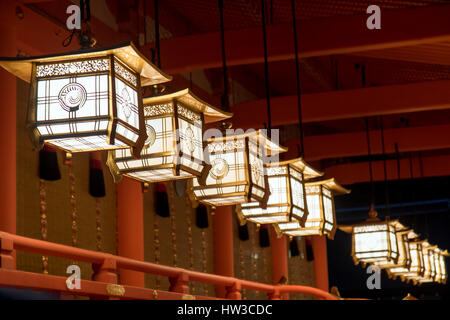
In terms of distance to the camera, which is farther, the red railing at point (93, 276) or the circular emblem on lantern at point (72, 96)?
the red railing at point (93, 276)

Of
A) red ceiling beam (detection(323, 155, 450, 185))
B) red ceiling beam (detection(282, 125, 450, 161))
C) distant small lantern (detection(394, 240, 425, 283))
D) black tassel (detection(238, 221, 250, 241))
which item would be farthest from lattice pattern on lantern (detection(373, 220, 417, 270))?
red ceiling beam (detection(323, 155, 450, 185))

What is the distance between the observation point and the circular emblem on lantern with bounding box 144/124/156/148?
14.9 ft

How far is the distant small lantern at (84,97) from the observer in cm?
386

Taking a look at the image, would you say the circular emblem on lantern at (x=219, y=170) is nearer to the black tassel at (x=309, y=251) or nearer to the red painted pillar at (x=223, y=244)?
the red painted pillar at (x=223, y=244)

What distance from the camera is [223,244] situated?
11.6 metres

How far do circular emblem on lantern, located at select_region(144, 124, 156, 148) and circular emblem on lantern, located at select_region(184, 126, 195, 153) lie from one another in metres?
0.19

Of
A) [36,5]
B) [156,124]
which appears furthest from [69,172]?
[156,124]

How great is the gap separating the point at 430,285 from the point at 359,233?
1186cm

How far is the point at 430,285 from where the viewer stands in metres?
21.5

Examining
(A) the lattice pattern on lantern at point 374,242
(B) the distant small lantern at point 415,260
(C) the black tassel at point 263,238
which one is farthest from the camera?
(C) the black tassel at point 263,238

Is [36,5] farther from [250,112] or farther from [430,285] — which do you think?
[430,285]

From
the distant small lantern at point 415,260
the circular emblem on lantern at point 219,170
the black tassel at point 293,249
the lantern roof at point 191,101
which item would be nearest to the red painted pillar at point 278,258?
the black tassel at point 293,249

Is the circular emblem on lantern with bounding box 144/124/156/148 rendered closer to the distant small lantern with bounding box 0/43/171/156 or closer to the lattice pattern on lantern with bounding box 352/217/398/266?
the distant small lantern with bounding box 0/43/171/156
